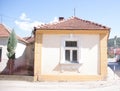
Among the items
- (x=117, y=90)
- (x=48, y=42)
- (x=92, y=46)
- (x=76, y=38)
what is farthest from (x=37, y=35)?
(x=117, y=90)

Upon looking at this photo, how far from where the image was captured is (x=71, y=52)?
17.2 meters

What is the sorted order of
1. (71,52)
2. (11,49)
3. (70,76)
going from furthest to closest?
(11,49)
(71,52)
(70,76)

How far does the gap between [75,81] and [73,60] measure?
148 centimetres

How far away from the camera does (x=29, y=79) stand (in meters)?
16.8

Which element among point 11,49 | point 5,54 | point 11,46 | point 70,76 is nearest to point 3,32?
point 5,54

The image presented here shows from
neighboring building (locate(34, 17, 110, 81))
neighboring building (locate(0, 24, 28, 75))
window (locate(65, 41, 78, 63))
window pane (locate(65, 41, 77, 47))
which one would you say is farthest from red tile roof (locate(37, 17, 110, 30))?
neighboring building (locate(0, 24, 28, 75))

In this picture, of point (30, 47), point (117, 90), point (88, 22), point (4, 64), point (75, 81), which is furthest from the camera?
point (30, 47)

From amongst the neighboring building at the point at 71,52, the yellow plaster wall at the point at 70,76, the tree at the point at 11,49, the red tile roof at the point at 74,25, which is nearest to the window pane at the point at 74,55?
the neighboring building at the point at 71,52

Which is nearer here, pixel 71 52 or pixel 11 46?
pixel 71 52

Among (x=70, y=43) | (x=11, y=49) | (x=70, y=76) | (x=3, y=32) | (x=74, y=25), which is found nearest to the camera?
(x=70, y=76)

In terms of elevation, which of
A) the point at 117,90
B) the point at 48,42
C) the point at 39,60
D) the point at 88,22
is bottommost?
the point at 117,90

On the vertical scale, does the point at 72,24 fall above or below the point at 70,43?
above

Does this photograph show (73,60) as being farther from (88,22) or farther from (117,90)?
(117,90)

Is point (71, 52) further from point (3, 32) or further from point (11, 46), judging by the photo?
point (3, 32)
